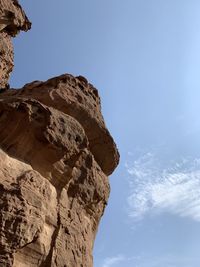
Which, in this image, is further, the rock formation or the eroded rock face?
the eroded rock face

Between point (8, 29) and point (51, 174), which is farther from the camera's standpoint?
point (8, 29)

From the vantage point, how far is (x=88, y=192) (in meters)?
15.8

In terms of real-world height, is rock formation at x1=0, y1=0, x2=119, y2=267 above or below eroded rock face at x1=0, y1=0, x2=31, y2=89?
below

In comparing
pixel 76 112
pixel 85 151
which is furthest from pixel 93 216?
pixel 76 112

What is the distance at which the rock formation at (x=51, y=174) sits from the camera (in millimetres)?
11719

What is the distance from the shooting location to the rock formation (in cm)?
1172

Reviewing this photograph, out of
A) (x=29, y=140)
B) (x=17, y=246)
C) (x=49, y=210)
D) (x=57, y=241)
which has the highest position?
(x=29, y=140)

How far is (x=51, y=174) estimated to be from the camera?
14.2 meters

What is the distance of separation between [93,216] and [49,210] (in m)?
3.91

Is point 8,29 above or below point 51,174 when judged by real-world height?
above

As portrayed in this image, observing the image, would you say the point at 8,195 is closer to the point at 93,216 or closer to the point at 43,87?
the point at 93,216

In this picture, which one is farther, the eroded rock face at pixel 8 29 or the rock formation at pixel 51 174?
the eroded rock face at pixel 8 29

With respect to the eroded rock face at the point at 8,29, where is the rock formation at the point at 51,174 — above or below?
below

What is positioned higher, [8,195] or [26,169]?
[26,169]
